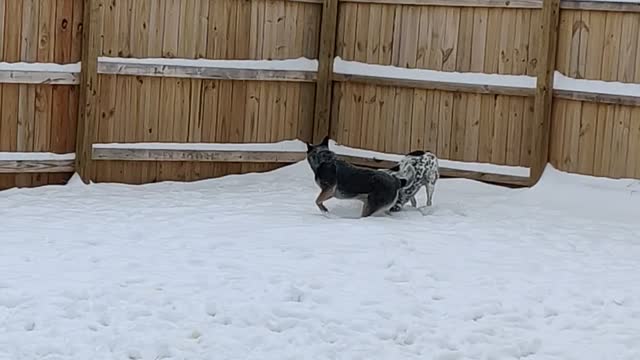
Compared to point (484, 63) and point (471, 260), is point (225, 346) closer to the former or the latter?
point (471, 260)

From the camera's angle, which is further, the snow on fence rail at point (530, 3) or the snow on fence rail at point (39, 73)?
the snow on fence rail at point (530, 3)

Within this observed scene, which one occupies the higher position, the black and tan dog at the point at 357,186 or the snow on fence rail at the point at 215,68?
the snow on fence rail at the point at 215,68

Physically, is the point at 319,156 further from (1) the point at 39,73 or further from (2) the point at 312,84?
(1) the point at 39,73

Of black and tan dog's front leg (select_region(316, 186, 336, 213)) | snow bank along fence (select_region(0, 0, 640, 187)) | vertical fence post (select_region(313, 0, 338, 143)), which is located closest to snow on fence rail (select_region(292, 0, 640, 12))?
snow bank along fence (select_region(0, 0, 640, 187))

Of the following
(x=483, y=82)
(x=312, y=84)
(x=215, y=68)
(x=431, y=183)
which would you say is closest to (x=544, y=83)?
(x=483, y=82)

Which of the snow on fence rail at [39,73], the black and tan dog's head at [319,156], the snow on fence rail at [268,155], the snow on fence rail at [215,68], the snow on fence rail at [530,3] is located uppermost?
the snow on fence rail at [530,3]

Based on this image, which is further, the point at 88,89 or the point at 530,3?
the point at 530,3

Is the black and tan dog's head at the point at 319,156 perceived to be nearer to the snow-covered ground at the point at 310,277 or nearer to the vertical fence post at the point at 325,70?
the snow-covered ground at the point at 310,277

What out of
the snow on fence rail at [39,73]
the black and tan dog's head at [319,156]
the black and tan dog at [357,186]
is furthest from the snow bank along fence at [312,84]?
the black and tan dog at [357,186]

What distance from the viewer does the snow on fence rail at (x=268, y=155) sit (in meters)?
10.4

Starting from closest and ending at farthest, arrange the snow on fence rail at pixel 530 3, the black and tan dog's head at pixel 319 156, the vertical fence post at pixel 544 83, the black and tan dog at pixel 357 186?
the black and tan dog at pixel 357 186 < the black and tan dog's head at pixel 319 156 < the snow on fence rail at pixel 530 3 < the vertical fence post at pixel 544 83

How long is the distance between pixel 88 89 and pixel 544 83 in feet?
12.7

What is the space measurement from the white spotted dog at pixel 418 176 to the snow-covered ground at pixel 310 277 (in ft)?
0.46

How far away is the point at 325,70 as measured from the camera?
37.1 feet
